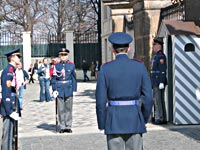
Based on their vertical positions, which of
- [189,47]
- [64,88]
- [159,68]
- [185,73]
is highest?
[189,47]

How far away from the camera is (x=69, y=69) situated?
1168 centimetres

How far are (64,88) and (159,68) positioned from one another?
6.85 ft

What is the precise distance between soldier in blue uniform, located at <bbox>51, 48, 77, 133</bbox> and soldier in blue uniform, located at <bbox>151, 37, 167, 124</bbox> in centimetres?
176

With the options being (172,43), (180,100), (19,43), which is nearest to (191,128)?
(180,100)

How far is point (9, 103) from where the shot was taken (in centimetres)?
830

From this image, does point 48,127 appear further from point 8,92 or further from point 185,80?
point 8,92

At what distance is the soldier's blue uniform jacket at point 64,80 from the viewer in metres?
11.6

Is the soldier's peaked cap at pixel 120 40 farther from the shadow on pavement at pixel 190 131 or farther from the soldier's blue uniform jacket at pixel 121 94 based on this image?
the shadow on pavement at pixel 190 131

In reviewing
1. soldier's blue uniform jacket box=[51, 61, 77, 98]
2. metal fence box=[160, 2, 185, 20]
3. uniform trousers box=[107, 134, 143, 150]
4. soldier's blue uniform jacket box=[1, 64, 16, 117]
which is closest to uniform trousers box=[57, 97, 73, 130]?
soldier's blue uniform jacket box=[51, 61, 77, 98]

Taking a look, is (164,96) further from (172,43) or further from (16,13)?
(16,13)

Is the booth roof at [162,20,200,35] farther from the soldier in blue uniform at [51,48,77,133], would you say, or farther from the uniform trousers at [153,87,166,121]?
the soldier in blue uniform at [51,48,77,133]

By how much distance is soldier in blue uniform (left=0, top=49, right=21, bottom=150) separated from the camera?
8.31m

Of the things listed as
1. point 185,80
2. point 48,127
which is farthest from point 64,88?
point 185,80

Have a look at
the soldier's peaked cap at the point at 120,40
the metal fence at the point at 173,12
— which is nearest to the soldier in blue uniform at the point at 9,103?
the soldier's peaked cap at the point at 120,40
